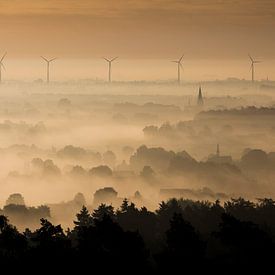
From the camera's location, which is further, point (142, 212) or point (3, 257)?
point (142, 212)

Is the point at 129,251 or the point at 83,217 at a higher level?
the point at 83,217

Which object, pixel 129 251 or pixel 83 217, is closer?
pixel 129 251

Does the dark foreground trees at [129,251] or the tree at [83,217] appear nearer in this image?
the dark foreground trees at [129,251]

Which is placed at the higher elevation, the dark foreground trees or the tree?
the tree

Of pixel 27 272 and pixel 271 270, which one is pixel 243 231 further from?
pixel 27 272

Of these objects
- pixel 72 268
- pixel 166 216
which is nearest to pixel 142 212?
pixel 166 216

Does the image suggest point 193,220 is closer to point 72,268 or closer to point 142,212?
point 142,212

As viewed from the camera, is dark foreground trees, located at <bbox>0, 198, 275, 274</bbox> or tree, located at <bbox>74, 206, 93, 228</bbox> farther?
tree, located at <bbox>74, 206, 93, 228</bbox>

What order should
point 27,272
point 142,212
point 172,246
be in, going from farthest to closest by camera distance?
point 142,212, point 172,246, point 27,272

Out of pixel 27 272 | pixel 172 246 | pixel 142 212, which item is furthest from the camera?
pixel 142 212

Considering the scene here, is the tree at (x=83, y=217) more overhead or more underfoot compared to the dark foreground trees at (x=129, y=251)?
more overhead
